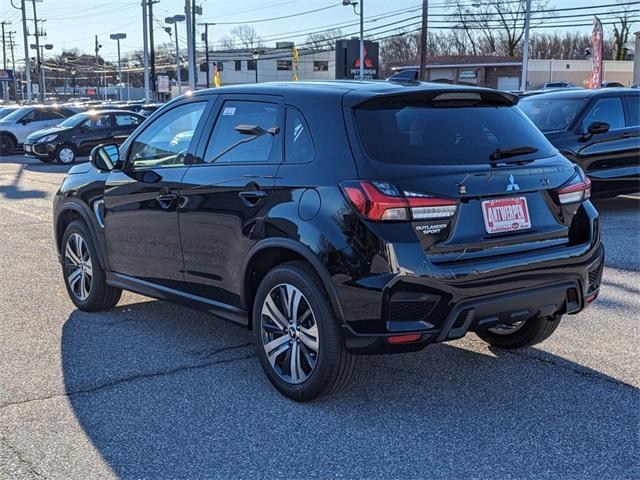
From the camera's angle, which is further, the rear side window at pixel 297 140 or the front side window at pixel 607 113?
the front side window at pixel 607 113

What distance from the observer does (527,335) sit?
479 cm

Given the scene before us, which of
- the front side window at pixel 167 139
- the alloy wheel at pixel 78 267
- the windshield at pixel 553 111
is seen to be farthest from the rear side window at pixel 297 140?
the windshield at pixel 553 111

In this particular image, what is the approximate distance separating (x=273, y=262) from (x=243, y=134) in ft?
2.76

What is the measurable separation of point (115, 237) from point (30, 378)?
4.43 ft

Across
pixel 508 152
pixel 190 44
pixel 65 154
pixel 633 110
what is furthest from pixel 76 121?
pixel 508 152

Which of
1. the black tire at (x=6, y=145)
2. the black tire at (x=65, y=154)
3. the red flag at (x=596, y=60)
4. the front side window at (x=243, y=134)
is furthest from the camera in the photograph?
the red flag at (x=596, y=60)

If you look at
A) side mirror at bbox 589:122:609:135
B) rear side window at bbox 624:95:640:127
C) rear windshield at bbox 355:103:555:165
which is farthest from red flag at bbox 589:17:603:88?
rear windshield at bbox 355:103:555:165

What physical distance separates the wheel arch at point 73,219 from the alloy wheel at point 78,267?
0.16 metres

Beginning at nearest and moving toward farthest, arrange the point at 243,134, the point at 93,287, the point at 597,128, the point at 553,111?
the point at 243,134
the point at 93,287
the point at 597,128
the point at 553,111

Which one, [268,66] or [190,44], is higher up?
[268,66]

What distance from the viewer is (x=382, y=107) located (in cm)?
398

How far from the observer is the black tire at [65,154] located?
73.7ft

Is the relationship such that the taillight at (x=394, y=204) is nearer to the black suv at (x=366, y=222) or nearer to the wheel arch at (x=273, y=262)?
the black suv at (x=366, y=222)

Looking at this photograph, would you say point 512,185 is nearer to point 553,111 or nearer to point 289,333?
point 289,333
